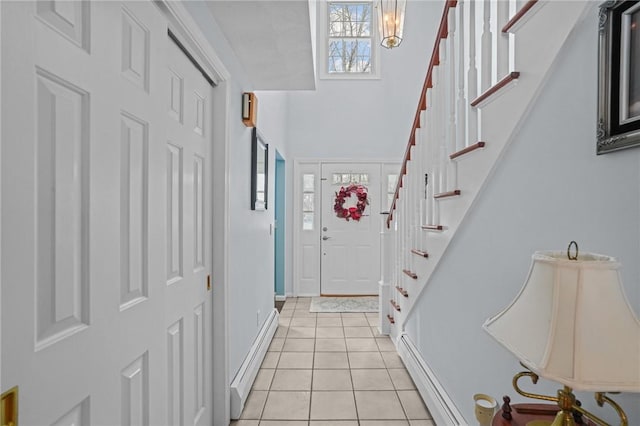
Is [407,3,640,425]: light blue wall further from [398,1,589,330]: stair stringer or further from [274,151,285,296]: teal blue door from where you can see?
[274,151,285,296]: teal blue door

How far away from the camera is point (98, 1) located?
846mm

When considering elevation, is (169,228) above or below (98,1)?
below

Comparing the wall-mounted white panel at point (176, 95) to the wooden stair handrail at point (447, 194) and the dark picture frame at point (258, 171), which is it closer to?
the dark picture frame at point (258, 171)

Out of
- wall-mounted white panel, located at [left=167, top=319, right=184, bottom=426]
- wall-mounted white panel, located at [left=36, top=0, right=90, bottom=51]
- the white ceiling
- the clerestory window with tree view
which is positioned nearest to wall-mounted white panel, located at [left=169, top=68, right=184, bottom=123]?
the white ceiling

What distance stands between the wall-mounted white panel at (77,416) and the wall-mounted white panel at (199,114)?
1.17 m

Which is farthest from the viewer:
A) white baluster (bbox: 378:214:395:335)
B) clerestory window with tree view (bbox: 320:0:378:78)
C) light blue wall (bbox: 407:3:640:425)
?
clerestory window with tree view (bbox: 320:0:378:78)

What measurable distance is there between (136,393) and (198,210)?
0.85 m

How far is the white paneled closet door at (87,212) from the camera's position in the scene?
0.63 m

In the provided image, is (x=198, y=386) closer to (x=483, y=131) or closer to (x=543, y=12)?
(x=483, y=131)

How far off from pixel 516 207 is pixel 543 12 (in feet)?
2.14

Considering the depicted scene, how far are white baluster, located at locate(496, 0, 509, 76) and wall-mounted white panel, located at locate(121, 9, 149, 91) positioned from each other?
4.23 ft

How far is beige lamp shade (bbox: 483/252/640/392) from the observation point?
636mm

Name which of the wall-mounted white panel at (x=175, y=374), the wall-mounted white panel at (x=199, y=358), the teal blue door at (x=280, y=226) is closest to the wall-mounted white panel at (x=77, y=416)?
the wall-mounted white panel at (x=175, y=374)

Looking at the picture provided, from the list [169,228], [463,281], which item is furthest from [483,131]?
[169,228]
